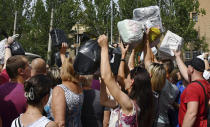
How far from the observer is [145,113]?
3.05 m

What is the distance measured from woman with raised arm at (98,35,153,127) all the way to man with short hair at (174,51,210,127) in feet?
2.51

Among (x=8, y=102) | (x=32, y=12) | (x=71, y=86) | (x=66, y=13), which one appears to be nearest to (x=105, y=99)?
(x=71, y=86)

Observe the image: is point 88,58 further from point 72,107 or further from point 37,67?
point 37,67

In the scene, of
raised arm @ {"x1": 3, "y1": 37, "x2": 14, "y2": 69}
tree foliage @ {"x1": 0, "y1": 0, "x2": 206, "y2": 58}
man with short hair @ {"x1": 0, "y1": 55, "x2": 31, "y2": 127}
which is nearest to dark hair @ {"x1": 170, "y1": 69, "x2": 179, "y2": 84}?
raised arm @ {"x1": 3, "y1": 37, "x2": 14, "y2": 69}

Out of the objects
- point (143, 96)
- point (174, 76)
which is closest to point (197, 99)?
point (143, 96)

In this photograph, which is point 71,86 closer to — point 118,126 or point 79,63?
point 79,63

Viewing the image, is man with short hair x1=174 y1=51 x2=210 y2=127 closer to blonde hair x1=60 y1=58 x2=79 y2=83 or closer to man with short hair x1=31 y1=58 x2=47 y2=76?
blonde hair x1=60 y1=58 x2=79 y2=83

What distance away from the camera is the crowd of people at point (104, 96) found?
9.37 ft

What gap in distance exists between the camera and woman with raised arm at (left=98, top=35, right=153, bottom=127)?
9.40ft

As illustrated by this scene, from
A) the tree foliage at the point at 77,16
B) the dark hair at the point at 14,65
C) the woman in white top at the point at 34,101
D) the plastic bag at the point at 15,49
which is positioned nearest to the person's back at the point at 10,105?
the dark hair at the point at 14,65

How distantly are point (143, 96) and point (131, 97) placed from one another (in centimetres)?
12

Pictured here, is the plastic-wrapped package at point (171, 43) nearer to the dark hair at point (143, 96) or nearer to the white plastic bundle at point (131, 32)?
the white plastic bundle at point (131, 32)

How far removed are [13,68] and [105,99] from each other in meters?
1.17

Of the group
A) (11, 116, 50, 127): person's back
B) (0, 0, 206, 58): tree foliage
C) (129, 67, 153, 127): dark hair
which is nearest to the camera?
(11, 116, 50, 127): person's back
